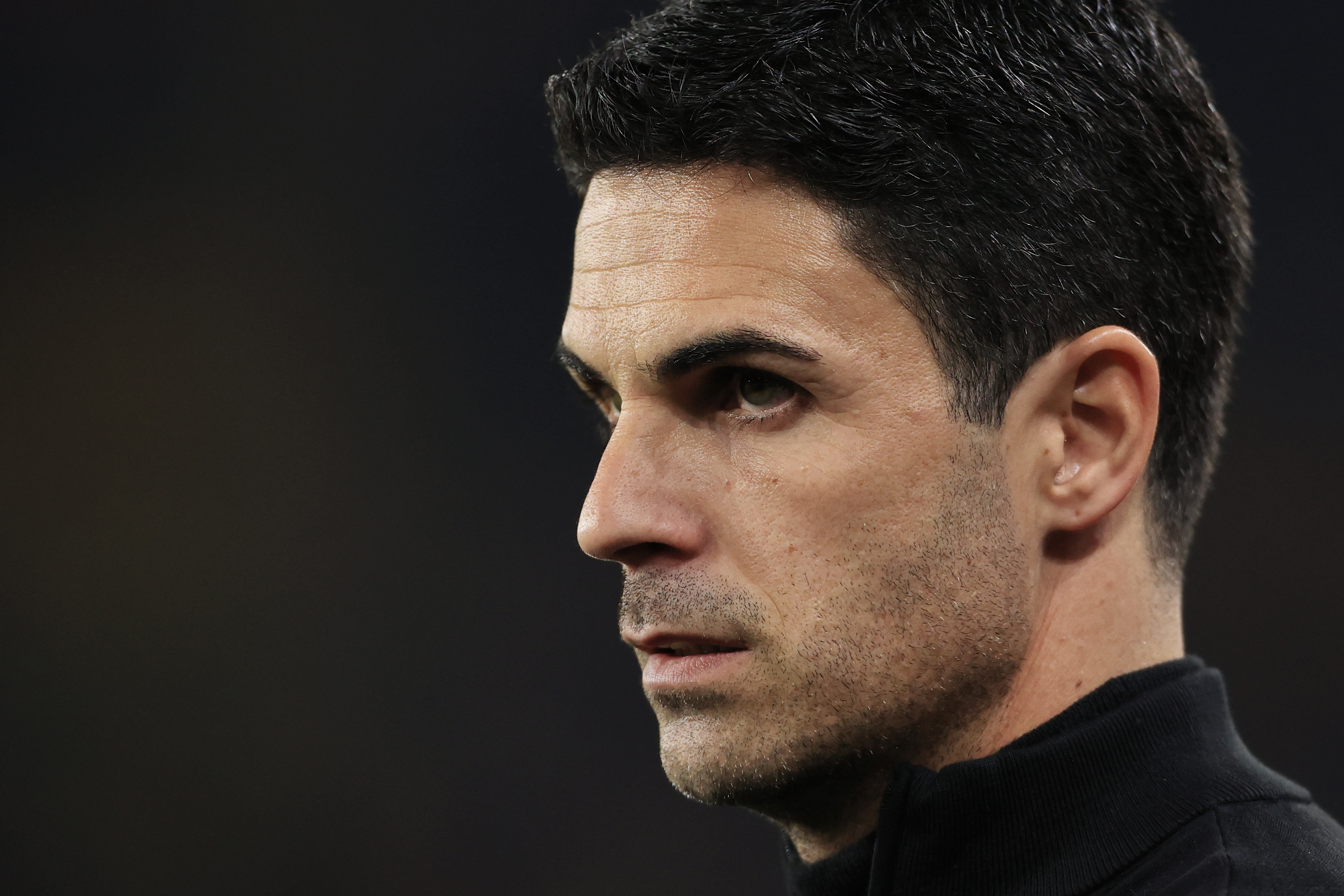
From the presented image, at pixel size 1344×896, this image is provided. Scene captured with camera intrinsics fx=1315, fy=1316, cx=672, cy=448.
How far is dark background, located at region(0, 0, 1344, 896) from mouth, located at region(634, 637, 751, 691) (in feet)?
6.61

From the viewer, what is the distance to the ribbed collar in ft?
5.08

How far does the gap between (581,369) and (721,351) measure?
0.29 meters

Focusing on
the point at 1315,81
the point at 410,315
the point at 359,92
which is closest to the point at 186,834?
the point at 410,315

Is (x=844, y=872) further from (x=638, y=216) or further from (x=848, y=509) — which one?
(x=638, y=216)

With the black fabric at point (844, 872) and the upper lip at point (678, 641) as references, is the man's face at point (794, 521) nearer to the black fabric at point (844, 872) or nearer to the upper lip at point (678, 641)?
the upper lip at point (678, 641)

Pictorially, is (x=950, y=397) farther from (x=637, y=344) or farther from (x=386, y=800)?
(x=386, y=800)

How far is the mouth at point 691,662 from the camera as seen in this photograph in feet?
5.37

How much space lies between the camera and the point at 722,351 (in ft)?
5.41

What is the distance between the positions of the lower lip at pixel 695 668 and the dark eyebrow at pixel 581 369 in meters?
0.40

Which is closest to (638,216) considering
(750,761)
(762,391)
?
(762,391)

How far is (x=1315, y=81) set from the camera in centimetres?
356

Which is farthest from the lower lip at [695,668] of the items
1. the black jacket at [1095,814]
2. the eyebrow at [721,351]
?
the eyebrow at [721,351]

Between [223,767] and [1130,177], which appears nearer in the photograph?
[1130,177]

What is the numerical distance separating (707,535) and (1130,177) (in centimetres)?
73
